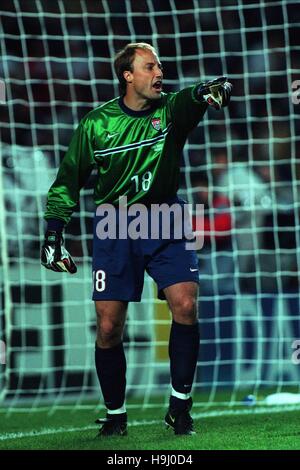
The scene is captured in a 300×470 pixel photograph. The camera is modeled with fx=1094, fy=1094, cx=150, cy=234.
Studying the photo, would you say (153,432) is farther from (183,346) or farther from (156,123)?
(156,123)

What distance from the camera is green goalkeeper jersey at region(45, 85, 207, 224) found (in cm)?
496

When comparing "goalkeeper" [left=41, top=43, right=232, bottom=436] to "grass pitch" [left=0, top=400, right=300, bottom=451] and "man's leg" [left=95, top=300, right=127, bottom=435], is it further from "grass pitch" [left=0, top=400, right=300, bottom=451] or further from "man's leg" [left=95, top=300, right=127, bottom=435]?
"grass pitch" [left=0, top=400, right=300, bottom=451]

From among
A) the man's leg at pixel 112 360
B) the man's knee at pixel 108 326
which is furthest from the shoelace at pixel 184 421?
the man's knee at pixel 108 326

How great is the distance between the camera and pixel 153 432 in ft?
17.0

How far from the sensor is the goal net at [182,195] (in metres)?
8.09

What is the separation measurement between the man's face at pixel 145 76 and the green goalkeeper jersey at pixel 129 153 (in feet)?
0.29

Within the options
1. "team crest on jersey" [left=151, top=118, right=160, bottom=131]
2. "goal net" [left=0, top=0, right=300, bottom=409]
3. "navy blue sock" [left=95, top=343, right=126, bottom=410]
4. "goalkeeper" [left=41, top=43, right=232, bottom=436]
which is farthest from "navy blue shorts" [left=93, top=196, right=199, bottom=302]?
"goal net" [left=0, top=0, right=300, bottom=409]

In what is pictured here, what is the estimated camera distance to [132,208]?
5.01 meters

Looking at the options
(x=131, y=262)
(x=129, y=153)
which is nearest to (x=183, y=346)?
(x=131, y=262)

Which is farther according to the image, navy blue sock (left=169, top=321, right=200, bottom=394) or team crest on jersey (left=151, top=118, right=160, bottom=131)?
team crest on jersey (left=151, top=118, right=160, bottom=131)

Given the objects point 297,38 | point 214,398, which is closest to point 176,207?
point 214,398

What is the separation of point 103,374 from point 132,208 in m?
0.77

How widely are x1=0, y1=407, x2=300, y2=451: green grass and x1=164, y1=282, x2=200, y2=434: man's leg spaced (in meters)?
0.13

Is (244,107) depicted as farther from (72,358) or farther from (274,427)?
(274,427)
